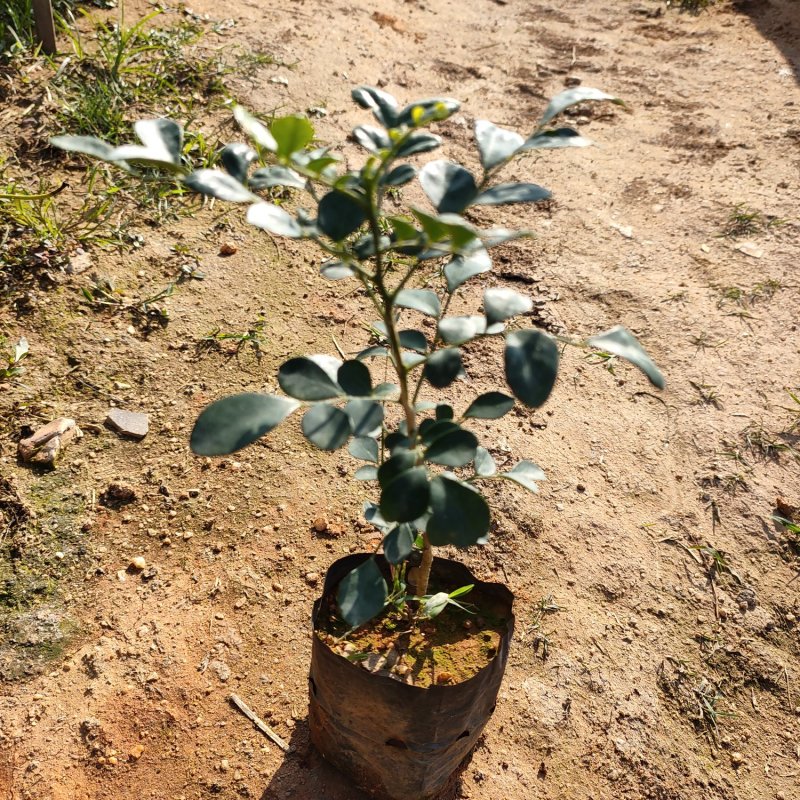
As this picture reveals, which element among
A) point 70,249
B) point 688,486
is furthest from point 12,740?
point 688,486

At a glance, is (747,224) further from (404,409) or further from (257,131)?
(257,131)

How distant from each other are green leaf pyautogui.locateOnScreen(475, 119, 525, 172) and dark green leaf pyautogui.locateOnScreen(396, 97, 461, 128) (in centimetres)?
10

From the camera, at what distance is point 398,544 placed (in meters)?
1.10

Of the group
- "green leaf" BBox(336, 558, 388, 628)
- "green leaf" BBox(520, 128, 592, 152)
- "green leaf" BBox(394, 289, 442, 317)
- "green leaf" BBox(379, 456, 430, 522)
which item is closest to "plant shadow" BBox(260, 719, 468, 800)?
"green leaf" BBox(336, 558, 388, 628)

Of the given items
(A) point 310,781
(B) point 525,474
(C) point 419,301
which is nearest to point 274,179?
(C) point 419,301

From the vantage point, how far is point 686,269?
9.32 feet

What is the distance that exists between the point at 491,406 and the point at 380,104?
1.52ft

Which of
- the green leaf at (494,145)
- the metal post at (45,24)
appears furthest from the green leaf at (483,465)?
the metal post at (45,24)

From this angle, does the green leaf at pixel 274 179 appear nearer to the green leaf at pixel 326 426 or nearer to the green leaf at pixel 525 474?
the green leaf at pixel 326 426

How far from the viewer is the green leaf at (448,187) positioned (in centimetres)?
93

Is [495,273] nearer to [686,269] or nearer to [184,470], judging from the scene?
[686,269]

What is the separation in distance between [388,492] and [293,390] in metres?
0.18

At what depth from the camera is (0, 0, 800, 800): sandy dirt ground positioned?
1.52 meters

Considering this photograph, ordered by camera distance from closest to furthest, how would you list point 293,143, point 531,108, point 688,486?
point 293,143 → point 688,486 → point 531,108
